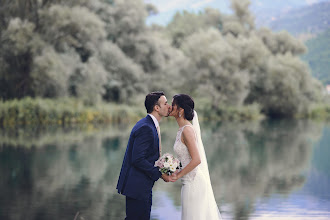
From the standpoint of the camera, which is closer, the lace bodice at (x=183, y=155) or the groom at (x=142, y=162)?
the groom at (x=142, y=162)

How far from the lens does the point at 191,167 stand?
5.37 meters

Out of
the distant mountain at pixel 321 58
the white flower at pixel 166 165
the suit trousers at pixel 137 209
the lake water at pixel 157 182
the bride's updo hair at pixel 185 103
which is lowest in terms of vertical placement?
the lake water at pixel 157 182

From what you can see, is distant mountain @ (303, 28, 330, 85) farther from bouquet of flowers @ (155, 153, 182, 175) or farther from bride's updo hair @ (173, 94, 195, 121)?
bouquet of flowers @ (155, 153, 182, 175)

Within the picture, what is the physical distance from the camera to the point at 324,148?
20.7 meters

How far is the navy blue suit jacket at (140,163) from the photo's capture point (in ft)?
16.6

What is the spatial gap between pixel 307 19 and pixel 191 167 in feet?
433

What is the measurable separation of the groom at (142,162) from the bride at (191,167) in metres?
0.20

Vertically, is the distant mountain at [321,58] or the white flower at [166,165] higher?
the distant mountain at [321,58]

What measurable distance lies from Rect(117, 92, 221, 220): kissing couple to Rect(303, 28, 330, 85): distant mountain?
9499 centimetres

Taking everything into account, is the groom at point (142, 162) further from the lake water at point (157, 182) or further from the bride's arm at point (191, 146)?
the lake water at point (157, 182)

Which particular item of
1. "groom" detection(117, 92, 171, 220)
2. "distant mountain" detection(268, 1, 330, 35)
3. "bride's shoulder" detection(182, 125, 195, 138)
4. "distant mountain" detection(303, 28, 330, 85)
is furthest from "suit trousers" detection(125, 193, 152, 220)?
"distant mountain" detection(268, 1, 330, 35)

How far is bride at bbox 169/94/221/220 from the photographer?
5.32 meters

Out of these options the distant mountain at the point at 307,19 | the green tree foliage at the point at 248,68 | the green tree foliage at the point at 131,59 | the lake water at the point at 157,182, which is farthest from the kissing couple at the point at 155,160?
the distant mountain at the point at 307,19

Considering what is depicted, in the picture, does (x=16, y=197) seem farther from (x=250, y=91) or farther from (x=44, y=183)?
(x=250, y=91)
